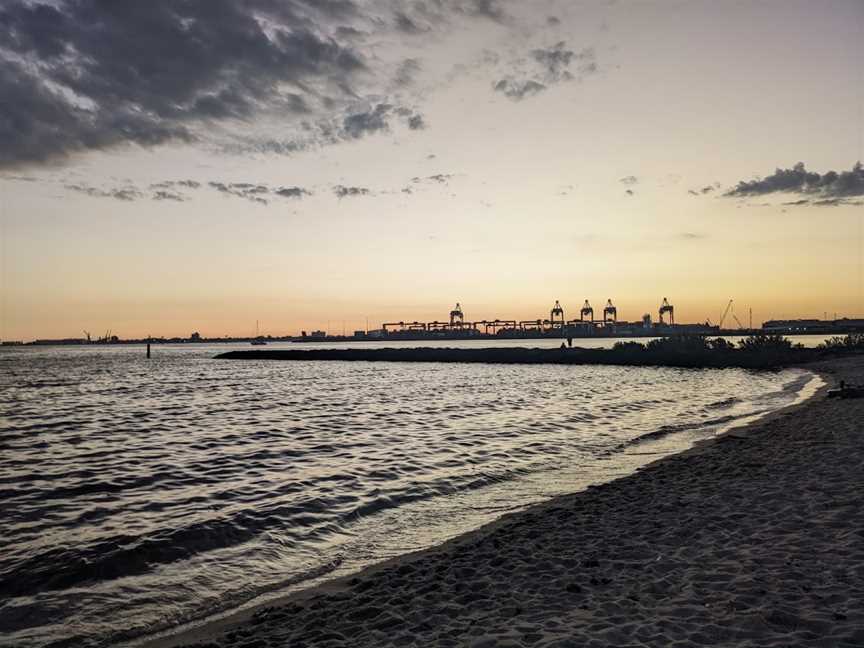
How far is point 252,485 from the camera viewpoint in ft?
45.1

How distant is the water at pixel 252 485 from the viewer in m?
7.94

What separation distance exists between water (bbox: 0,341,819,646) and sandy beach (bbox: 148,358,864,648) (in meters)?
1.39

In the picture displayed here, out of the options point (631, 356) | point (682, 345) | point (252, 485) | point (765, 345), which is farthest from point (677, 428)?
point (765, 345)

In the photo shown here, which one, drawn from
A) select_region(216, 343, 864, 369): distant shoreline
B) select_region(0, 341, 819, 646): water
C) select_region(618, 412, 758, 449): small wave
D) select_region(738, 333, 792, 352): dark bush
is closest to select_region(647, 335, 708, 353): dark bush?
select_region(216, 343, 864, 369): distant shoreline

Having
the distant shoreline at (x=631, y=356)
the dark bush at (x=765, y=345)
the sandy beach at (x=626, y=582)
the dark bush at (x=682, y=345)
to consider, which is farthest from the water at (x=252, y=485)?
the dark bush at (x=765, y=345)

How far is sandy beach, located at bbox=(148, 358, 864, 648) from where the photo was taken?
5457 mm

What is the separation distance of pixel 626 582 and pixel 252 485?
9.99 meters

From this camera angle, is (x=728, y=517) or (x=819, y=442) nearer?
(x=728, y=517)

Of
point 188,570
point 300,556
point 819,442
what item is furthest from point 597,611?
point 819,442

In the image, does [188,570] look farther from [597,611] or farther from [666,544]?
[666,544]

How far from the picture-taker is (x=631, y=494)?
11430 millimetres

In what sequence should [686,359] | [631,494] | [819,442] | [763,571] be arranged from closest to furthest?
[763,571], [631,494], [819,442], [686,359]

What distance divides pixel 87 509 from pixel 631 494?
1193cm

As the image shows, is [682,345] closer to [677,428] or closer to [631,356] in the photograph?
[631,356]
